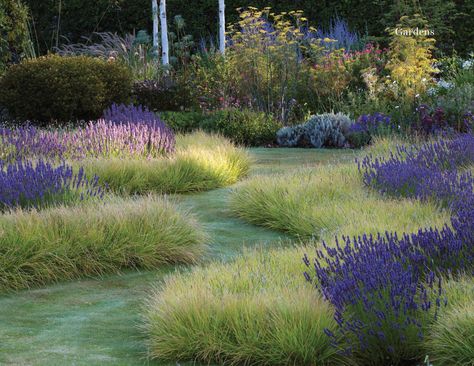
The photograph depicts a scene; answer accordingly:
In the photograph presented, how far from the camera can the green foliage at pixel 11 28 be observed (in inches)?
626

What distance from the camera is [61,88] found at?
12844 millimetres

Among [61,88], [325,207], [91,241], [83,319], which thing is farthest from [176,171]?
[61,88]

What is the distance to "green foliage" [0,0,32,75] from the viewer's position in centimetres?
1591

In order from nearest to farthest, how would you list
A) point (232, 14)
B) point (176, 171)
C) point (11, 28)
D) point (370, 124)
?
point (176, 171) < point (370, 124) < point (11, 28) < point (232, 14)

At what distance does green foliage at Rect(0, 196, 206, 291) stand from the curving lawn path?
14 cm

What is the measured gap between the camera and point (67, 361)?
3.66 m

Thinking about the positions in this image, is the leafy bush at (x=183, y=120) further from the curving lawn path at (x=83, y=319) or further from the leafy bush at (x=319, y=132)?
the curving lawn path at (x=83, y=319)

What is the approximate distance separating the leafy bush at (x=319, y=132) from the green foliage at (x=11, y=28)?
238 inches

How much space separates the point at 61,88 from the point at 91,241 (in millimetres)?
7828

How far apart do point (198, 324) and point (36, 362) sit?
2.45 feet

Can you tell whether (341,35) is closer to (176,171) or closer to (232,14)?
(232,14)

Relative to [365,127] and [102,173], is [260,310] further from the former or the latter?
[365,127]

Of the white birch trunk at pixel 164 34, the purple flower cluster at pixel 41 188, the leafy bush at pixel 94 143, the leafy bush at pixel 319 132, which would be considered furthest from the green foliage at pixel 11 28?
the purple flower cluster at pixel 41 188

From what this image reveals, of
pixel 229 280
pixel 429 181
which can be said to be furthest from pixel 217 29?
pixel 229 280
